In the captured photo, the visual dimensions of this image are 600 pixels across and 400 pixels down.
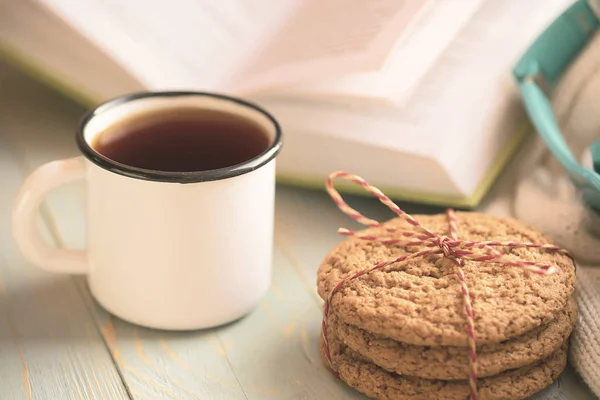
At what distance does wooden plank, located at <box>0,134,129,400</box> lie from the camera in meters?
0.62

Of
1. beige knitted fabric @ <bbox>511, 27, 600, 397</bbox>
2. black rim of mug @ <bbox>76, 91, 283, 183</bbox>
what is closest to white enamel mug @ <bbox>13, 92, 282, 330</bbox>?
black rim of mug @ <bbox>76, 91, 283, 183</bbox>

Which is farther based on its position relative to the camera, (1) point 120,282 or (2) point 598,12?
(2) point 598,12

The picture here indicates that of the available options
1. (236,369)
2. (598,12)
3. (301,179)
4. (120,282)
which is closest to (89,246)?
(120,282)

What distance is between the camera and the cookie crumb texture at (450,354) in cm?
56

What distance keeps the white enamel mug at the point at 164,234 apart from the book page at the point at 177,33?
152 millimetres

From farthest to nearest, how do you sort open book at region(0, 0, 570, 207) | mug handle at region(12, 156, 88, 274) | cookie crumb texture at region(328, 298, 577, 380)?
open book at region(0, 0, 570, 207) < mug handle at region(12, 156, 88, 274) < cookie crumb texture at region(328, 298, 577, 380)

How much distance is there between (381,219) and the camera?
2.83ft

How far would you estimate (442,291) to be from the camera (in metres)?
0.60

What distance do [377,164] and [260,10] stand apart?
25 cm

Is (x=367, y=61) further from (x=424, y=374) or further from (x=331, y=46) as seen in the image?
(x=424, y=374)

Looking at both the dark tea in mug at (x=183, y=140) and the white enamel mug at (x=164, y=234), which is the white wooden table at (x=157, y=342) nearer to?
the white enamel mug at (x=164, y=234)

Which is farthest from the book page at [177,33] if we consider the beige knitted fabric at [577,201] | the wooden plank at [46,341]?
the beige knitted fabric at [577,201]

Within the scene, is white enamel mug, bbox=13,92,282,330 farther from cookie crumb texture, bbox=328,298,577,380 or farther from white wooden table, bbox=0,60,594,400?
cookie crumb texture, bbox=328,298,577,380

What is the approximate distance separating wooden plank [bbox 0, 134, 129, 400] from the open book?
248 mm
